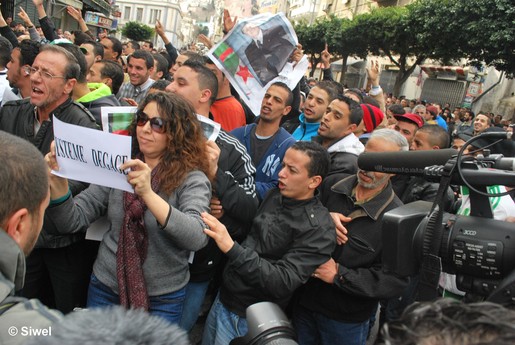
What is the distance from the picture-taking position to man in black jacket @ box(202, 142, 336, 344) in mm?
2184

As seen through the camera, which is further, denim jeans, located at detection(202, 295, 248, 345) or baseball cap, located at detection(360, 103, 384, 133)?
baseball cap, located at detection(360, 103, 384, 133)

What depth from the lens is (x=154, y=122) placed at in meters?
2.22

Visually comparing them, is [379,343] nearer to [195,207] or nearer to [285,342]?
[285,342]

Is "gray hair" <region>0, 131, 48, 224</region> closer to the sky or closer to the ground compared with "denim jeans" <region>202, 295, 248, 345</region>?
closer to the sky

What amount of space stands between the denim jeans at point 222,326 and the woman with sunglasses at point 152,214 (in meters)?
0.23

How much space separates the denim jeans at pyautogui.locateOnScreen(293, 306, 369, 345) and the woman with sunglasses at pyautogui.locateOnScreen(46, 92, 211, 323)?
0.76 m

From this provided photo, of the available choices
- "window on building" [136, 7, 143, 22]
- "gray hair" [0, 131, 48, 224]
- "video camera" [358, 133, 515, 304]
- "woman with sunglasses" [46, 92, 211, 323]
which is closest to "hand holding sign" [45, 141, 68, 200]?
"woman with sunglasses" [46, 92, 211, 323]

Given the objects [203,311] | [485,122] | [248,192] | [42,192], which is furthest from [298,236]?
[485,122]

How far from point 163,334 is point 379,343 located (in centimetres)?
40

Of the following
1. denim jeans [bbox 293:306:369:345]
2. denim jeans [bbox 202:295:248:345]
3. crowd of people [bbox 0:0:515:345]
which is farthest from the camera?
denim jeans [bbox 293:306:369:345]

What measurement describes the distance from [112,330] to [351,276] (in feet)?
5.99

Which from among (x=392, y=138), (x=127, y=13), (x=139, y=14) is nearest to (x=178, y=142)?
(x=392, y=138)

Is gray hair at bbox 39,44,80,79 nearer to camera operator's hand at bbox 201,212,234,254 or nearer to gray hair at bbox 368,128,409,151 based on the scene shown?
camera operator's hand at bbox 201,212,234,254

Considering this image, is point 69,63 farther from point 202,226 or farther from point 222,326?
point 222,326
